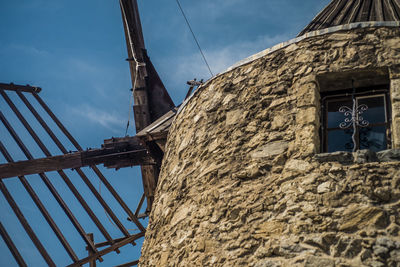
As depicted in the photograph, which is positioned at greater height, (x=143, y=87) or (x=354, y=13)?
(x=143, y=87)

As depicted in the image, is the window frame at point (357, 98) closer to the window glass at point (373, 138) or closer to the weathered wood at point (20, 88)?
the window glass at point (373, 138)

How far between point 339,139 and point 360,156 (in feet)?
2.28

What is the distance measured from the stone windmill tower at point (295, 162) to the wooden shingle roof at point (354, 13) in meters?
0.06

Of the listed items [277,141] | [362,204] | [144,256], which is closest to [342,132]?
[277,141]

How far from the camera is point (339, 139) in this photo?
7.64 metres

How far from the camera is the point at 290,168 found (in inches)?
284

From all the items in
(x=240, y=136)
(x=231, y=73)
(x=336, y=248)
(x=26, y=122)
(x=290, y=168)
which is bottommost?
(x=336, y=248)

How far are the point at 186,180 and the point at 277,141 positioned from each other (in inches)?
53.3

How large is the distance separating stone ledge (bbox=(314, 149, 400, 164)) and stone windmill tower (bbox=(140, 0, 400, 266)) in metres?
0.01

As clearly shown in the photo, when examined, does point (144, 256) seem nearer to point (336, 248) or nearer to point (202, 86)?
point (202, 86)

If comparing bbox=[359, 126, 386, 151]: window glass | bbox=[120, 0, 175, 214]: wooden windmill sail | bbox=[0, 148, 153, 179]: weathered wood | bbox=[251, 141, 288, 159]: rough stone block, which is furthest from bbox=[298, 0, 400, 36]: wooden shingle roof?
bbox=[0, 148, 153, 179]: weathered wood

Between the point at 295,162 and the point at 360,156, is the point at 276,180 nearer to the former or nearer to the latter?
the point at 295,162

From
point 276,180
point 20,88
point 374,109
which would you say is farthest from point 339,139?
point 20,88

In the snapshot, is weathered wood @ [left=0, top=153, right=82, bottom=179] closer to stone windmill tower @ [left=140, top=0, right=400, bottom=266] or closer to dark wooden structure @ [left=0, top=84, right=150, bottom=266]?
dark wooden structure @ [left=0, top=84, right=150, bottom=266]
